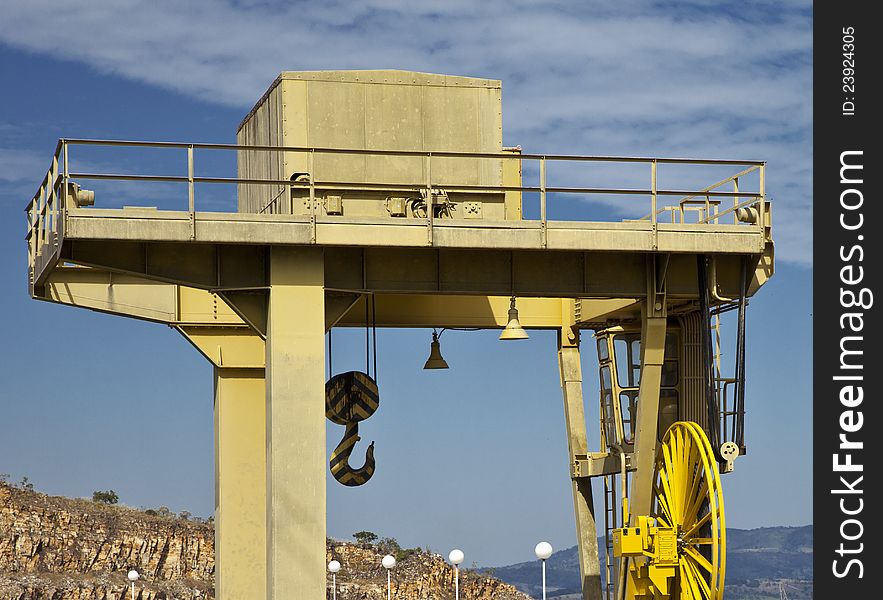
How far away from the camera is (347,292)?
2262 cm

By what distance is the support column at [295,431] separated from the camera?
21.1 meters

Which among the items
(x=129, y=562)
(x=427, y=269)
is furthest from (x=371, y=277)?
(x=129, y=562)

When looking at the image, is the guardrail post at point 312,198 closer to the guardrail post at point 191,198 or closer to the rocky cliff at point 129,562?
the guardrail post at point 191,198

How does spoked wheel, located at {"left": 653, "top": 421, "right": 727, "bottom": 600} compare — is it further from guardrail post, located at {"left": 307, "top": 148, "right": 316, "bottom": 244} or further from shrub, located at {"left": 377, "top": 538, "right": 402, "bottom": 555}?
shrub, located at {"left": 377, "top": 538, "right": 402, "bottom": 555}

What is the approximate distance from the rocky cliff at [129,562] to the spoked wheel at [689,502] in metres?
26.9

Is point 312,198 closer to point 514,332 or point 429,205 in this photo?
point 429,205

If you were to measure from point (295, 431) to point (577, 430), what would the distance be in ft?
32.4

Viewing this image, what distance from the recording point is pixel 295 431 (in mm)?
21516

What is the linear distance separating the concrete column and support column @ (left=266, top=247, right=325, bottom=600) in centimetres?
519

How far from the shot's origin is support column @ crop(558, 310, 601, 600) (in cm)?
3002

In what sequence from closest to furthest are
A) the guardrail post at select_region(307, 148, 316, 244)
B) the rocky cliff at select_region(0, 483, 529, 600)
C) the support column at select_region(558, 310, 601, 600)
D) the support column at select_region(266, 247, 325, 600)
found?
the support column at select_region(266, 247, 325, 600)
the guardrail post at select_region(307, 148, 316, 244)
the support column at select_region(558, 310, 601, 600)
the rocky cliff at select_region(0, 483, 529, 600)

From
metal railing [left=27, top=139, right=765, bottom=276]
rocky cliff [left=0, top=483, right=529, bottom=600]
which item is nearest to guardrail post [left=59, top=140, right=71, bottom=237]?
metal railing [left=27, top=139, right=765, bottom=276]

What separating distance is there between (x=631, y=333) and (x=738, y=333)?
16.8 ft

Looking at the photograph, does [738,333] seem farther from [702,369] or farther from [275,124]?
[275,124]
